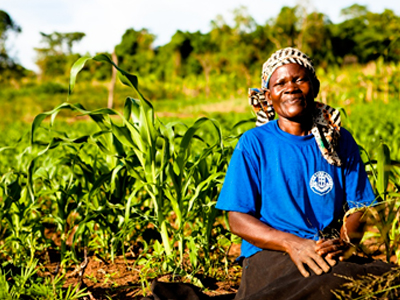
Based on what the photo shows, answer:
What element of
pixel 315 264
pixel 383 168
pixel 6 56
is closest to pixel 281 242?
pixel 315 264

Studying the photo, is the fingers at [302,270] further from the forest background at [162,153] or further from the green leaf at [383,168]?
the green leaf at [383,168]

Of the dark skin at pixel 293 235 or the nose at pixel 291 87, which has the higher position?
the nose at pixel 291 87

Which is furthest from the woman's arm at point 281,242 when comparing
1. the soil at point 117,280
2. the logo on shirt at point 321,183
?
the soil at point 117,280

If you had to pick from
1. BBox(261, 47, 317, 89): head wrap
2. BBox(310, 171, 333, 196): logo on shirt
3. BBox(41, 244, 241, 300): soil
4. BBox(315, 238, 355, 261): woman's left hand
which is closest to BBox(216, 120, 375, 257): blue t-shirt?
BBox(310, 171, 333, 196): logo on shirt

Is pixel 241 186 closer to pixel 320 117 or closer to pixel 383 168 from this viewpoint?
pixel 320 117

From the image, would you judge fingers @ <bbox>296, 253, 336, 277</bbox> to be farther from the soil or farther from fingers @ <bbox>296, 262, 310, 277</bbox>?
the soil

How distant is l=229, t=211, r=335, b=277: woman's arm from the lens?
1.50 metres

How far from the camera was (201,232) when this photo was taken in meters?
2.45

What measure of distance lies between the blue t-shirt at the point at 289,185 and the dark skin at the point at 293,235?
2.3 inches

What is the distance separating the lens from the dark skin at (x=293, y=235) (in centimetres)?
151

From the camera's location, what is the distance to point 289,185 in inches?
68.7

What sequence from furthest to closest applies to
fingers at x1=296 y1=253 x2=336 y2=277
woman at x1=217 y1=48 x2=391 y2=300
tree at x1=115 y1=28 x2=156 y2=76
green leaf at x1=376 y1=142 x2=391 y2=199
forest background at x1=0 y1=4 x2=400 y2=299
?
tree at x1=115 y1=28 x2=156 y2=76 < forest background at x1=0 y1=4 x2=400 y2=299 < green leaf at x1=376 y1=142 x2=391 y2=199 < woman at x1=217 y1=48 x2=391 y2=300 < fingers at x1=296 y1=253 x2=336 y2=277

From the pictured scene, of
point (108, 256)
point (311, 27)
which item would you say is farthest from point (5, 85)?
point (108, 256)

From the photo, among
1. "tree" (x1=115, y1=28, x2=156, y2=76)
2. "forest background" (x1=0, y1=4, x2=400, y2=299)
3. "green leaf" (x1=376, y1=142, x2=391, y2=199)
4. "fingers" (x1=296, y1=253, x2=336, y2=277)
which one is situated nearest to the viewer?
"fingers" (x1=296, y1=253, x2=336, y2=277)
